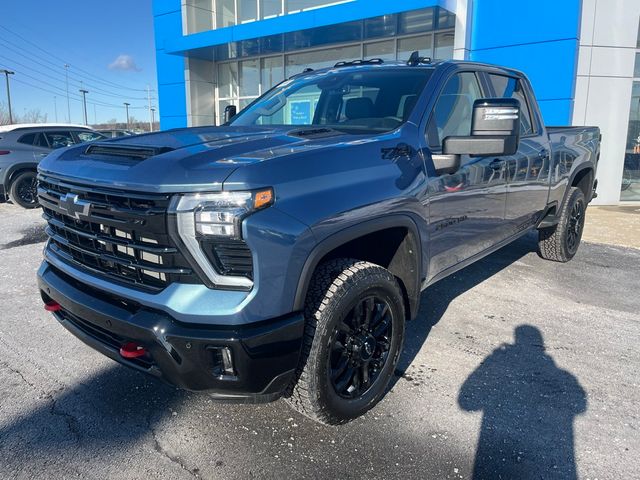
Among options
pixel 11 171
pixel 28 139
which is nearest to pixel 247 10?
pixel 28 139

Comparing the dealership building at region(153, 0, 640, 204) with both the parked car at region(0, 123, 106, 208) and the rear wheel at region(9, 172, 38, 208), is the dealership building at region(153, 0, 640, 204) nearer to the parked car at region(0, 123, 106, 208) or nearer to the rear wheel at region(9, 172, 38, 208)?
the parked car at region(0, 123, 106, 208)

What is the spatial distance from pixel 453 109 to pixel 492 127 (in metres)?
0.69

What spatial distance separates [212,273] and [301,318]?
0.44m

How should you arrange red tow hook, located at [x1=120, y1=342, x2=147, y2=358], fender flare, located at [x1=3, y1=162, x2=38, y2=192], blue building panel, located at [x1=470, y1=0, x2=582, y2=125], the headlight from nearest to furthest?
the headlight, red tow hook, located at [x1=120, y1=342, x2=147, y2=358], blue building panel, located at [x1=470, y1=0, x2=582, y2=125], fender flare, located at [x1=3, y1=162, x2=38, y2=192]

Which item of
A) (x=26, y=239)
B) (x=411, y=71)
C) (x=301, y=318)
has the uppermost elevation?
(x=411, y=71)

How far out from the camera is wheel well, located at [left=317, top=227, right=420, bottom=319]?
2861 millimetres

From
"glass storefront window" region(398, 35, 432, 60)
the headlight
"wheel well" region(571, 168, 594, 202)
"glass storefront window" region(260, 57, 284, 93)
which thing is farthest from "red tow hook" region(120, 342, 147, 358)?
"glass storefront window" region(260, 57, 284, 93)

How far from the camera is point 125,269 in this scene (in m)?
2.33

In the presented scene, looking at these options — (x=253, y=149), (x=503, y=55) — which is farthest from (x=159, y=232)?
(x=503, y=55)

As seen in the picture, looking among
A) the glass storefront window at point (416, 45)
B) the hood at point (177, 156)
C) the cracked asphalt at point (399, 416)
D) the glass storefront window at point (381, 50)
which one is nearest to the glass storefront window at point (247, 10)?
the glass storefront window at point (381, 50)

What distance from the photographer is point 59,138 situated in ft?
36.6

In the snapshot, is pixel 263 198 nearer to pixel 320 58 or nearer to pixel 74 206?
pixel 74 206

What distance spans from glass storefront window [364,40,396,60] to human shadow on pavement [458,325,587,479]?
10.7 m

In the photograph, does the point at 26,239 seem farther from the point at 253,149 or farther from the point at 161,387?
the point at 253,149
